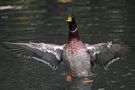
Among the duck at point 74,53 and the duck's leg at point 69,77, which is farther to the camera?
the duck's leg at point 69,77

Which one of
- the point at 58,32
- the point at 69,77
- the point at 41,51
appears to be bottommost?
the point at 69,77

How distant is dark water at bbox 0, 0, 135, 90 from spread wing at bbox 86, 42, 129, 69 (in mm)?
338

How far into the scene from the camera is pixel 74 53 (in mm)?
13094

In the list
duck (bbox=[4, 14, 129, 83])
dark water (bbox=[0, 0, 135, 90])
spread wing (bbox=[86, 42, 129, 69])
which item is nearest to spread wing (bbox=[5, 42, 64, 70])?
duck (bbox=[4, 14, 129, 83])

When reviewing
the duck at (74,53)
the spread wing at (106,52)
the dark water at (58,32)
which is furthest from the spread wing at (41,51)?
the spread wing at (106,52)

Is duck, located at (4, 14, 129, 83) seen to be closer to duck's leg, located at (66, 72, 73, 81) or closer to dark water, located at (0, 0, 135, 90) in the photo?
duck's leg, located at (66, 72, 73, 81)

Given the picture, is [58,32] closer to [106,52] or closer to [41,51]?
[41,51]

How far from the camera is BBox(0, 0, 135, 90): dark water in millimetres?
12852

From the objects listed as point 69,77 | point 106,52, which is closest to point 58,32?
point 69,77

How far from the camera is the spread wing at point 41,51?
43.5 ft

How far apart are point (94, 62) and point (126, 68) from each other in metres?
0.81

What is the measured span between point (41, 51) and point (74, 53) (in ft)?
2.83

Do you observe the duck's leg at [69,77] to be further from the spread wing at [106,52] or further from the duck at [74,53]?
the spread wing at [106,52]

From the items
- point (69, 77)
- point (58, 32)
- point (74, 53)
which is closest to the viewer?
point (74, 53)
